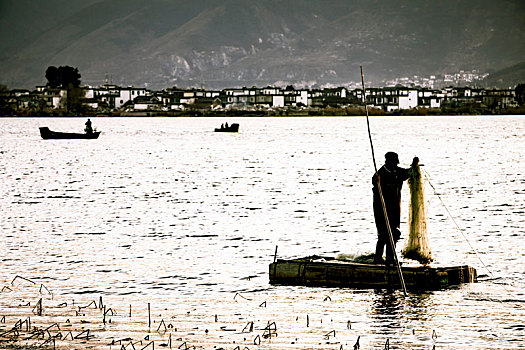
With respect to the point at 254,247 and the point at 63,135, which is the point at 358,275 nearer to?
the point at 254,247

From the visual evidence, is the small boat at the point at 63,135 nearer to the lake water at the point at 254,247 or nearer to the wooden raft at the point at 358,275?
the lake water at the point at 254,247

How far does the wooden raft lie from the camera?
19.6 meters

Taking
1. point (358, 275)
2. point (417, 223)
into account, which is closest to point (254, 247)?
point (417, 223)

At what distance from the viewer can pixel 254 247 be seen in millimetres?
28922

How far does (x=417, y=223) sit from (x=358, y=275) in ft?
6.91

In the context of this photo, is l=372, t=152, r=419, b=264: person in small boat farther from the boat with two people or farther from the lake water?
the boat with two people

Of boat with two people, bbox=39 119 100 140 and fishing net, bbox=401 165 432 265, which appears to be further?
boat with two people, bbox=39 119 100 140

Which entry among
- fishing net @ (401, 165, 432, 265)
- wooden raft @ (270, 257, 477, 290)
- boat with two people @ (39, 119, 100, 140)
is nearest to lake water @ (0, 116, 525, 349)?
wooden raft @ (270, 257, 477, 290)

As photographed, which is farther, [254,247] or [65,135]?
[65,135]

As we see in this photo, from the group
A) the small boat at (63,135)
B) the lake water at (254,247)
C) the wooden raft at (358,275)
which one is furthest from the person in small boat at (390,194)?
the small boat at (63,135)

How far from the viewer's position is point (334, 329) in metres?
17.1

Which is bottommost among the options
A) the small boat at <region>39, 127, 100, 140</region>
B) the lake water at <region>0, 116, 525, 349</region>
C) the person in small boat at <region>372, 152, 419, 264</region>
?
the lake water at <region>0, 116, 525, 349</region>

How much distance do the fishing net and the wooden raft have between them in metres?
1.06

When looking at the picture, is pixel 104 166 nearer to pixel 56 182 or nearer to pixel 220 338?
pixel 56 182
